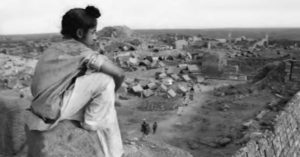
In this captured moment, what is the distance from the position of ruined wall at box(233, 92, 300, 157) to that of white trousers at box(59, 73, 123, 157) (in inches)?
110

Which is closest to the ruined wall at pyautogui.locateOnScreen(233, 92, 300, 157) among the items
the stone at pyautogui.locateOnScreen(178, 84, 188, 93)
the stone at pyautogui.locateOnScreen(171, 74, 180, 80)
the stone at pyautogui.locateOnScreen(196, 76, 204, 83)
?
the stone at pyautogui.locateOnScreen(178, 84, 188, 93)

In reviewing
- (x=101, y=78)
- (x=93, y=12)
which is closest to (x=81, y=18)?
(x=93, y=12)

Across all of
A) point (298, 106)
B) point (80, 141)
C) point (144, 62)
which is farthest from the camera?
point (144, 62)

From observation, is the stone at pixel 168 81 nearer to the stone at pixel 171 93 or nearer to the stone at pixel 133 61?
the stone at pixel 171 93

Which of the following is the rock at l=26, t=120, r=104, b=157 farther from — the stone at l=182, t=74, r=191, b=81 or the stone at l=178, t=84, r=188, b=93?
the stone at l=182, t=74, r=191, b=81

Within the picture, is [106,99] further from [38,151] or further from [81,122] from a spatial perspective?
[38,151]

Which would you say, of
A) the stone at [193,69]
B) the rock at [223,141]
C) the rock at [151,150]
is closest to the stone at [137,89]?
the stone at [193,69]

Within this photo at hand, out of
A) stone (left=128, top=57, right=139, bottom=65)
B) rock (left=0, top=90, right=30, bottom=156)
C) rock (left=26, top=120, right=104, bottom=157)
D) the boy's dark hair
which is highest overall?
the boy's dark hair

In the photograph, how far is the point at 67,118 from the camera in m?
1.94

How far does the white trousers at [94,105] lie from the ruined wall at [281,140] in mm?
2804

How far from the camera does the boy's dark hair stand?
1.91 meters

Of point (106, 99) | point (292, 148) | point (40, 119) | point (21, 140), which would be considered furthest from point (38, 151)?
point (292, 148)

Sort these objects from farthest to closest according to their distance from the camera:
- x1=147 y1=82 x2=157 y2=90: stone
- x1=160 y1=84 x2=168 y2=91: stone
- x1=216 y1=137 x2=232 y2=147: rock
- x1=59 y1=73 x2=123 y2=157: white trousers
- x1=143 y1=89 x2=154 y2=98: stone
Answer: x1=147 y1=82 x2=157 y2=90: stone < x1=160 y1=84 x2=168 y2=91: stone < x1=143 y1=89 x2=154 y2=98: stone < x1=216 y1=137 x2=232 y2=147: rock < x1=59 y1=73 x2=123 y2=157: white trousers

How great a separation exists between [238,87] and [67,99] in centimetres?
1469
